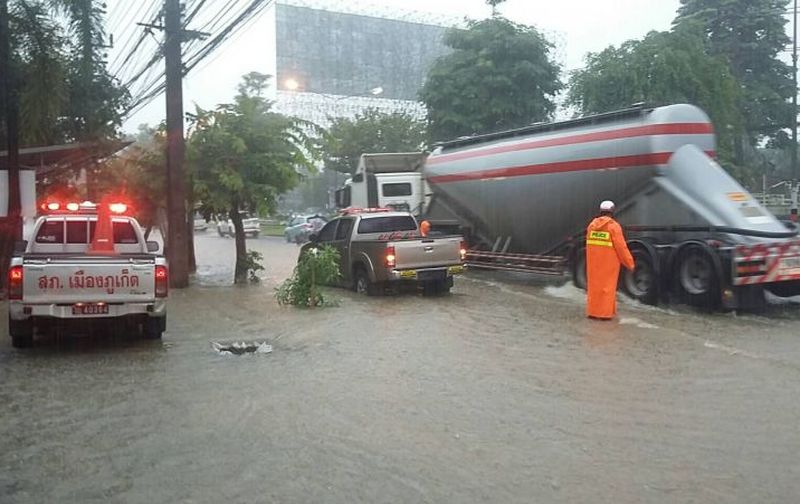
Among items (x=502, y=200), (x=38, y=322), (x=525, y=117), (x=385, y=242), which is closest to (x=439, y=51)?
(x=525, y=117)

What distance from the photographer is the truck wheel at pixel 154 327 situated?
988 centimetres

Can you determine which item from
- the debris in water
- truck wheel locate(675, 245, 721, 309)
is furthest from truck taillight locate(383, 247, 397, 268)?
truck wheel locate(675, 245, 721, 309)

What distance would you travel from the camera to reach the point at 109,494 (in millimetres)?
4590

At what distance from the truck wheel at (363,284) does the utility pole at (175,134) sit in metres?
4.06

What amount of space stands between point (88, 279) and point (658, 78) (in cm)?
2064

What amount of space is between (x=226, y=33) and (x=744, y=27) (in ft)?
97.0

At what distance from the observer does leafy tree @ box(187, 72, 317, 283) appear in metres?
16.5

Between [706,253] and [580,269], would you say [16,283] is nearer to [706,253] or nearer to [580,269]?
[706,253]

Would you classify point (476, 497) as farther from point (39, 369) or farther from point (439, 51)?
point (439, 51)

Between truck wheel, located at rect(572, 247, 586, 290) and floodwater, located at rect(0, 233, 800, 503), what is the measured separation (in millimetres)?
3676

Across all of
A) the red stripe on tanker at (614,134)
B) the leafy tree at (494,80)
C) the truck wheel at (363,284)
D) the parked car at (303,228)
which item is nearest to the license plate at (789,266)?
the red stripe on tanker at (614,134)

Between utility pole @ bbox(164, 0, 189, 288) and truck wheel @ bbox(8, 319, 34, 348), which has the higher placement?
utility pole @ bbox(164, 0, 189, 288)

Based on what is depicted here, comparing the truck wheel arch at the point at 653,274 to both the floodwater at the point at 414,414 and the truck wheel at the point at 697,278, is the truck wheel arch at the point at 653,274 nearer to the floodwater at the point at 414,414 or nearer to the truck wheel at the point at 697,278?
the truck wheel at the point at 697,278

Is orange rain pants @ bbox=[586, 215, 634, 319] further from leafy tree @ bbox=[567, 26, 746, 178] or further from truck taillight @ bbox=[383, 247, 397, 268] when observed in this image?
leafy tree @ bbox=[567, 26, 746, 178]
